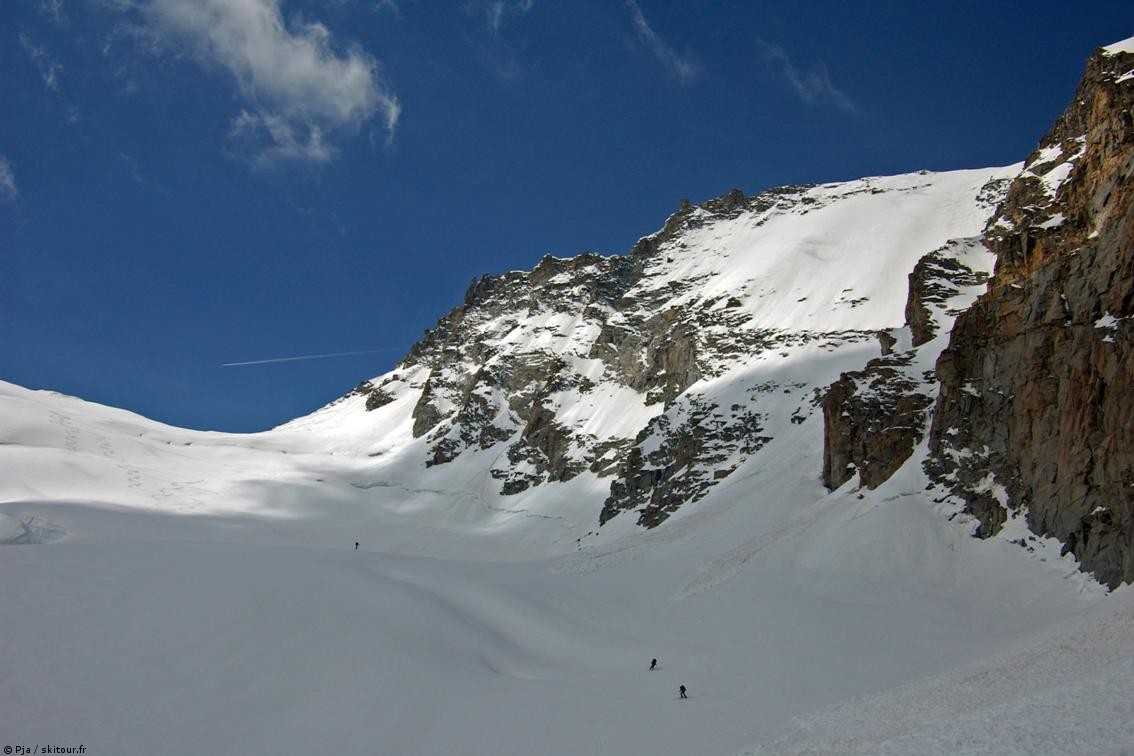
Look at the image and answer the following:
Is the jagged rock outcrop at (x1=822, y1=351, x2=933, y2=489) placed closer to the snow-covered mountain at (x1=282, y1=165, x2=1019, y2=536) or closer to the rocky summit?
the rocky summit

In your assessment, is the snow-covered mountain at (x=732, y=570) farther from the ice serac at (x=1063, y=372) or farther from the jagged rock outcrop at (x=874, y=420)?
the jagged rock outcrop at (x=874, y=420)

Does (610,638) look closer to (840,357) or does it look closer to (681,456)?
(681,456)

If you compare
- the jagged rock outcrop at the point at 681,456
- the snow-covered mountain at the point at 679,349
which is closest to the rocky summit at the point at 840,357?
the jagged rock outcrop at the point at 681,456

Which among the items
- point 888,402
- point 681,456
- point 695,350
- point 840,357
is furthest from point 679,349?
point 888,402

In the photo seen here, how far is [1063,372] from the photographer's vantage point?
3803cm

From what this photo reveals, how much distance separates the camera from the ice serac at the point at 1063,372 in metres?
33.9

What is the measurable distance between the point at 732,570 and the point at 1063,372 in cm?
2030

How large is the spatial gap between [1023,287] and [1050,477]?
37.4 ft

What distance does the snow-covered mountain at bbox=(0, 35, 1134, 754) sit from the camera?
23.1 m

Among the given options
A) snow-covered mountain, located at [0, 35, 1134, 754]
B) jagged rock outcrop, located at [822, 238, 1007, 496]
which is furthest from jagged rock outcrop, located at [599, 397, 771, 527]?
jagged rock outcrop, located at [822, 238, 1007, 496]

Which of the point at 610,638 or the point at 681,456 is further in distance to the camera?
the point at 681,456

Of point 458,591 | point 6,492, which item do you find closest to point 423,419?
point 6,492

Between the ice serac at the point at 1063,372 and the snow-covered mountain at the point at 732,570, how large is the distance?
16cm

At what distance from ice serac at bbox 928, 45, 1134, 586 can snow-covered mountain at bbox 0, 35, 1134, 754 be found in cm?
16
